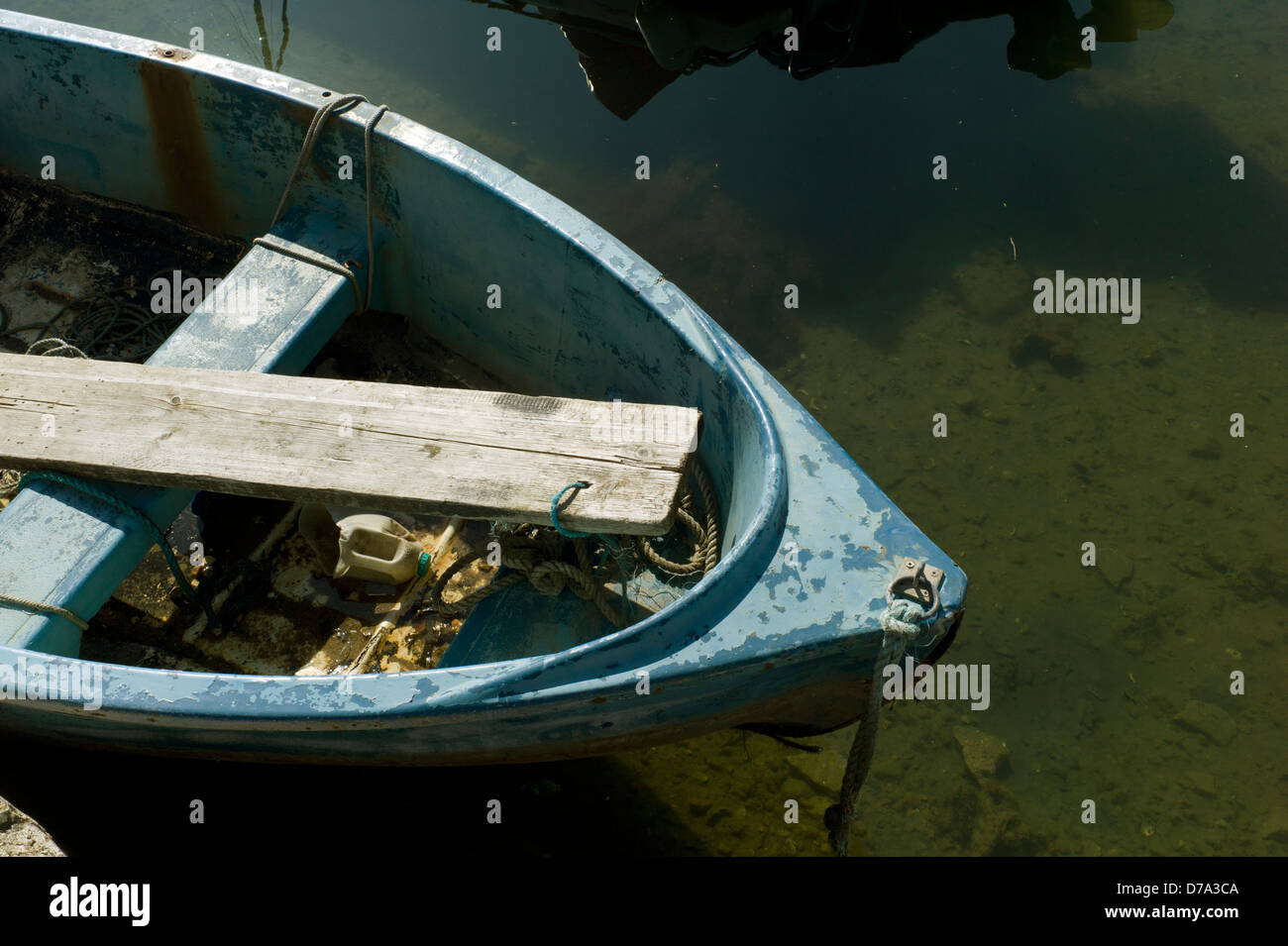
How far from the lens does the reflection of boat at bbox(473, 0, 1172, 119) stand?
616 centimetres

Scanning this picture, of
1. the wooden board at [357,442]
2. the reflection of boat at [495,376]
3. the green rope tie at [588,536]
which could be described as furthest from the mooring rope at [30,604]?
the green rope tie at [588,536]

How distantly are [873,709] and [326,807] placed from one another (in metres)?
1.92

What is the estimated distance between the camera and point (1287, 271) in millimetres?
5465

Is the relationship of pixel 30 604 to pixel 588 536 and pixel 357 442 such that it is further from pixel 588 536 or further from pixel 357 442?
pixel 588 536

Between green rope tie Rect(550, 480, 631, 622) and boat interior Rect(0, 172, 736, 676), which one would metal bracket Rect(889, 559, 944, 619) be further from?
green rope tie Rect(550, 480, 631, 622)

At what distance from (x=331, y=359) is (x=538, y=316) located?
3.17 ft

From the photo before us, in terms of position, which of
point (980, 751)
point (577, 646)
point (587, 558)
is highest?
point (587, 558)

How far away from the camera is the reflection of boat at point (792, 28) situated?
6.16 m

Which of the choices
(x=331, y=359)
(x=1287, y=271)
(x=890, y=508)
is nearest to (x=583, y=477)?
(x=890, y=508)

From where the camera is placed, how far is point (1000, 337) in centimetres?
519

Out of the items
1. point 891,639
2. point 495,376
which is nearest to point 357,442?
point 495,376

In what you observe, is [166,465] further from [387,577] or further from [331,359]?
[331,359]

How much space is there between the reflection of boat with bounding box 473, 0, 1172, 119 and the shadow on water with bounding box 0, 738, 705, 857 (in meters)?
4.22
